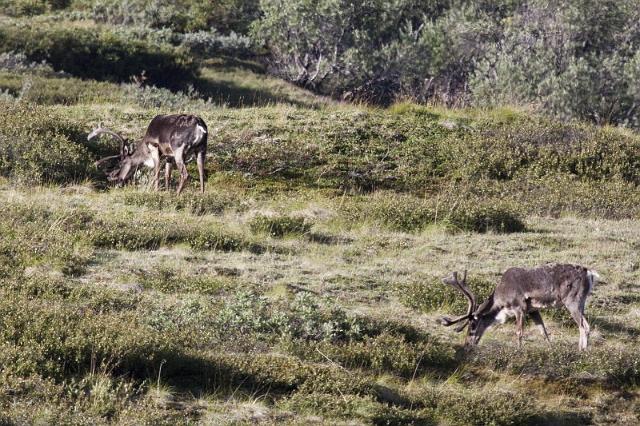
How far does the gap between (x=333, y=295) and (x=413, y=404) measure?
314 cm

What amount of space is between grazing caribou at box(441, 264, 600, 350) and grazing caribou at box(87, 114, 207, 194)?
713cm

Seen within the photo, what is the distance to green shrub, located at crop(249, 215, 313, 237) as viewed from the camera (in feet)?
56.4

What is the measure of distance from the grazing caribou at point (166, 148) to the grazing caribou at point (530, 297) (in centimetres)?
713

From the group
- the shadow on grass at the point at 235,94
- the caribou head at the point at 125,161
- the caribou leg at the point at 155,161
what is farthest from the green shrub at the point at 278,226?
the shadow on grass at the point at 235,94

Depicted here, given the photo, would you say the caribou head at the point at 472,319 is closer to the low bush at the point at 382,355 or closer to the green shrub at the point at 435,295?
the low bush at the point at 382,355

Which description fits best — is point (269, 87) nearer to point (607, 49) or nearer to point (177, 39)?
point (177, 39)

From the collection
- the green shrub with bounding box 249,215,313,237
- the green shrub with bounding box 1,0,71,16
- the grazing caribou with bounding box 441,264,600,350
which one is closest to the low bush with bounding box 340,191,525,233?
the green shrub with bounding box 249,215,313,237

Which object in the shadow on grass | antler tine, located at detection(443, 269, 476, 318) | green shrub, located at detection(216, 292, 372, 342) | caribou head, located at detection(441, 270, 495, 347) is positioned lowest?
the shadow on grass

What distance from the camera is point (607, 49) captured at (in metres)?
43.6

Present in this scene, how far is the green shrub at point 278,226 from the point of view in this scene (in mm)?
17188

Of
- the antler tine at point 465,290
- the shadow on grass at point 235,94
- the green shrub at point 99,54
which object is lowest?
the shadow on grass at point 235,94

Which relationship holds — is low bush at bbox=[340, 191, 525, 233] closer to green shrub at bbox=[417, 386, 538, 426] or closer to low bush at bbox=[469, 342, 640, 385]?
low bush at bbox=[469, 342, 640, 385]

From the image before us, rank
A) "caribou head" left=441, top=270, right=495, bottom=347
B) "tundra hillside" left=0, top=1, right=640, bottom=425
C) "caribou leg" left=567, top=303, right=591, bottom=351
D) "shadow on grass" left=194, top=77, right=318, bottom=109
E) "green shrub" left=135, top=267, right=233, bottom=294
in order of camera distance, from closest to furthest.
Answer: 1. "tundra hillside" left=0, top=1, right=640, bottom=425
2. "caribou leg" left=567, top=303, right=591, bottom=351
3. "caribou head" left=441, top=270, right=495, bottom=347
4. "green shrub" left=135, top=267, right=233, bottom=294
5. "shadow on grass" left=194, top=77, right=318, bottom=109

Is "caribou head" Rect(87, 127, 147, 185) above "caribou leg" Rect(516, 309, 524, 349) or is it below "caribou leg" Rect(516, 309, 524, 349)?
below
